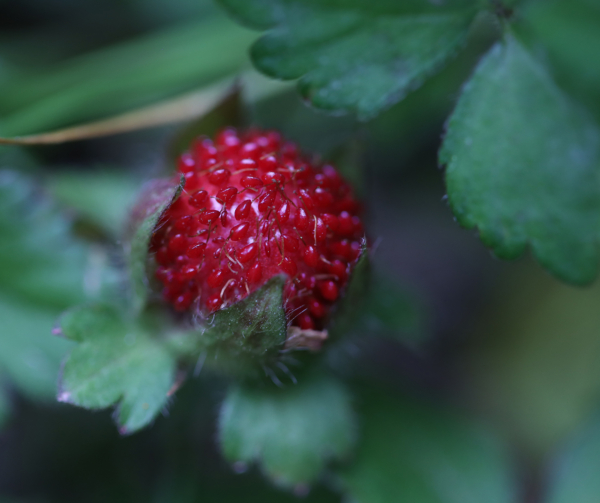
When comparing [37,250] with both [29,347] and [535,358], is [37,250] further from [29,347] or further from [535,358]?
[535,358]

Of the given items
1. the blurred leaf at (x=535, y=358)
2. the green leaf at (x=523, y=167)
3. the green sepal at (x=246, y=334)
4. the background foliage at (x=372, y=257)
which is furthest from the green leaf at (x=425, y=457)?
the green leaf at (x=523, y=167)

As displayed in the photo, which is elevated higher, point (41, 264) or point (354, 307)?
point (354, 307)

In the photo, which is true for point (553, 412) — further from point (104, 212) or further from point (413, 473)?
point (104, 212)

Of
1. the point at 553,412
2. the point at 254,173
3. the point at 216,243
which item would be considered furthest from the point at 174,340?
the point at 553,412

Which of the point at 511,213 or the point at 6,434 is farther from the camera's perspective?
the point at 6,434

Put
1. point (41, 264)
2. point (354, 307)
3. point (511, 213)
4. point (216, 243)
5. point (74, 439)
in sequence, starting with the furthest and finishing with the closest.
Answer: point (74, 439), point (41, 264), point (511, 213), point (354, 307), point (216, 243)

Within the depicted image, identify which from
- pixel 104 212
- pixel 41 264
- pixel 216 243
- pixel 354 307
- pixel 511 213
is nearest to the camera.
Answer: pixel 216 243

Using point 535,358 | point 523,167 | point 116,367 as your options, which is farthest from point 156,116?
point 535,358

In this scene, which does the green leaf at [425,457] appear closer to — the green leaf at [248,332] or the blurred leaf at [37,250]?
the green leaf at [248,332]
